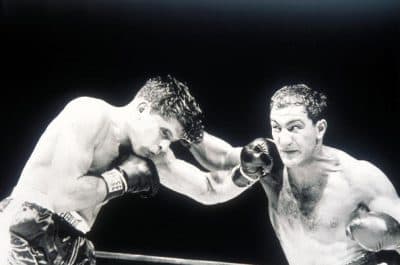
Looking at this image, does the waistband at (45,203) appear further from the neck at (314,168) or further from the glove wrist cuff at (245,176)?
the neck at (314,168)

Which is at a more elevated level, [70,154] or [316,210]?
[70,154]

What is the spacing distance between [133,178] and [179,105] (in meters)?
0.52

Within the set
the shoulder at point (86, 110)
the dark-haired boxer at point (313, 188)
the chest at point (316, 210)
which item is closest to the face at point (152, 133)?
the shoulder at point (86, 110)

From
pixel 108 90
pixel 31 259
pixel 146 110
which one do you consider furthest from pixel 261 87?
pixel 31 259

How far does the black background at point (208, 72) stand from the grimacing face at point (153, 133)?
133 mm

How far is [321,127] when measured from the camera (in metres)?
3.57

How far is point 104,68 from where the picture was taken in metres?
3.82

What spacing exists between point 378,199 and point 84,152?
173cm

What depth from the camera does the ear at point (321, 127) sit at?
357 centimetres

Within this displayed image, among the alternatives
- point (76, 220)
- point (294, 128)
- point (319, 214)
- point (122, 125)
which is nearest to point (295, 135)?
point (294, 128)

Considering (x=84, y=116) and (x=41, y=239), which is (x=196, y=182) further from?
(x=41, y=239)

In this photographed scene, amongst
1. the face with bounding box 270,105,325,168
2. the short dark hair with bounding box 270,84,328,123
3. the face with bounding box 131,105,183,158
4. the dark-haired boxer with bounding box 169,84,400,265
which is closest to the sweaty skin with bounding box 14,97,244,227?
the face with bounding box 131,105,183,158

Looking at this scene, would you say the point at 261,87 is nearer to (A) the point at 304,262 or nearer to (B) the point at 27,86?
(A) the point at 304,262

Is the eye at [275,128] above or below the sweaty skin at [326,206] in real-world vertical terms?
above
